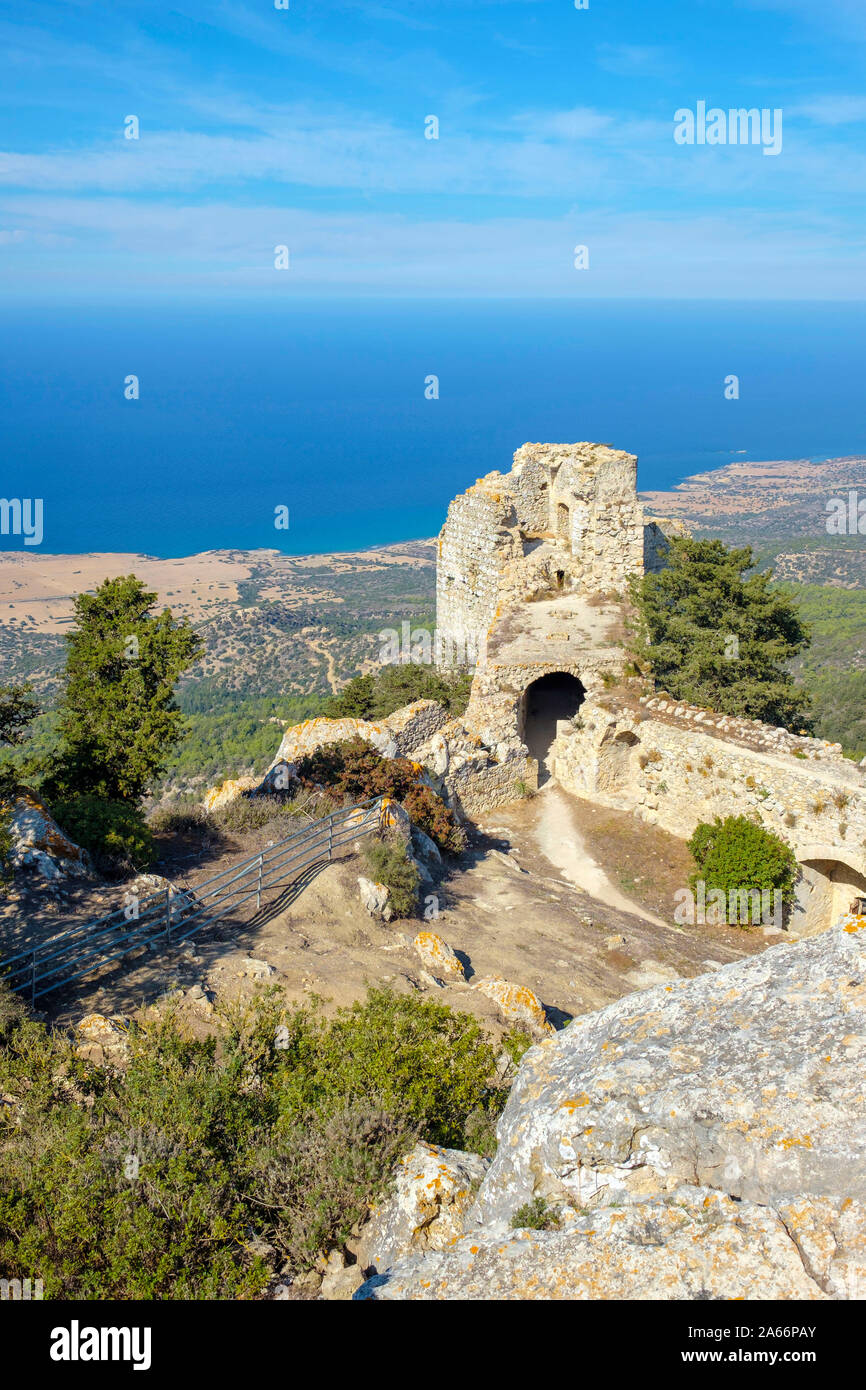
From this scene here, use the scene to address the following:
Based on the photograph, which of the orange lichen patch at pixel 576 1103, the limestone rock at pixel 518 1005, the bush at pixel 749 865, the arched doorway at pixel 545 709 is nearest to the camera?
the orange lichen patch at pixel 576 1103

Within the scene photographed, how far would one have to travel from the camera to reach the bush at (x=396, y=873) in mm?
10414

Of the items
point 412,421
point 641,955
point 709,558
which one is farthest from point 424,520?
point 641,955

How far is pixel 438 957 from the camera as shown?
9.22m

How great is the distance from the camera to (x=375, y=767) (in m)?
13.6

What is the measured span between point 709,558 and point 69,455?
181062mm

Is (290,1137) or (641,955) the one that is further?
(641,955)

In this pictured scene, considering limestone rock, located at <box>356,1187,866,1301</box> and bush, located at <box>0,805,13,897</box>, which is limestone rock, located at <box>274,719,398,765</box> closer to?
bush, located at <box>0,805,13,897</box>

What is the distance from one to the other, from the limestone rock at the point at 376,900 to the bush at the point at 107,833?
2.71 metres

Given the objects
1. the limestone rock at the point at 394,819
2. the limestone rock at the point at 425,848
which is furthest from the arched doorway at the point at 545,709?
the limestone rock at the point at 394,819

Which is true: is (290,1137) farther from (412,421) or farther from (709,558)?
(412,421)

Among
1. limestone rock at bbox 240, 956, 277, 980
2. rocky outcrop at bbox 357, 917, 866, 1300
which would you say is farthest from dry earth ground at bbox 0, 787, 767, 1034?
rocky outcrop at bbox 357, 917, 866, 1300

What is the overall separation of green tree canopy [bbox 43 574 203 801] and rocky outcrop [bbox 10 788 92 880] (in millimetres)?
3032

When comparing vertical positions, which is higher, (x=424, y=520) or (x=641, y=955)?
(x=424, y=520)

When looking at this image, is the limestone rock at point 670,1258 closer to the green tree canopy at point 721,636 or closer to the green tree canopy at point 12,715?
the green tree canopy at point 12,715
